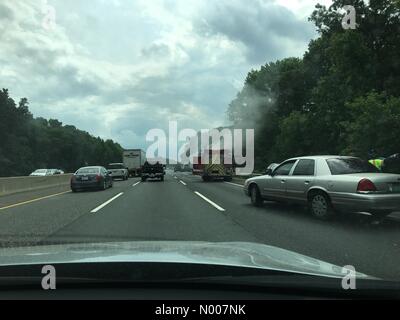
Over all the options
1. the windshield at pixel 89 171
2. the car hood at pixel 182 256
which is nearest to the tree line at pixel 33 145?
the windshield at pixel 89 171

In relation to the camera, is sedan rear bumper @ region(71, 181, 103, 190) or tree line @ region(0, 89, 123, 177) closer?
sedan rear bumper @ region(71, 181, 103, 190)

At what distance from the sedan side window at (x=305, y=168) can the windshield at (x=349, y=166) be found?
1.70ft

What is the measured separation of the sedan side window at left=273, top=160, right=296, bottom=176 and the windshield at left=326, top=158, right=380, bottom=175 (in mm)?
1672

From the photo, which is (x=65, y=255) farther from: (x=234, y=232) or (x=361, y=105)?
(x=361, y=105)

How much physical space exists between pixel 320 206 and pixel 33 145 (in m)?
112

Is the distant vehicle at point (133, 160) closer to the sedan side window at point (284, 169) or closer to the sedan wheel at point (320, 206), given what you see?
the sedan side window at point (284, 169)

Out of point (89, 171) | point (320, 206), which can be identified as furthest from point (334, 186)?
point (89, 171)

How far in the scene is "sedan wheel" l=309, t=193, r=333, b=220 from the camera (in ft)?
40.9

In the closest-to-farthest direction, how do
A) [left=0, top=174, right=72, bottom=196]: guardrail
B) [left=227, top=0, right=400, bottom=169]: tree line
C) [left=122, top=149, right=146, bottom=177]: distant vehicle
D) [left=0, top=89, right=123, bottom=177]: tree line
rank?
[left=227, top=0, right=400, bottom=169]: tree line, [left=0, top=174, right=72, bottom=196]: guardrail, [left=122, top=149, right=146, bottom=177]: distant vehicle, [left=0, top=89, right=123, bottom=177]: tree line

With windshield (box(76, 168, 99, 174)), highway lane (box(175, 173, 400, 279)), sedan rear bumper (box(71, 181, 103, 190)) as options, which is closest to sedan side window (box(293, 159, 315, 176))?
highway lane (box(175, 173, 400, 279))

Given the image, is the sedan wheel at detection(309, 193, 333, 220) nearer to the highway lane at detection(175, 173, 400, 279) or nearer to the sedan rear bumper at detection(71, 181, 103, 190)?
the highway lane at detection(175, 173, 400, 279)

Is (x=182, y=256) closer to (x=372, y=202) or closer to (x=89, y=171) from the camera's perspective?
(x=372, y=202)

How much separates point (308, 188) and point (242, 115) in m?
67.6
